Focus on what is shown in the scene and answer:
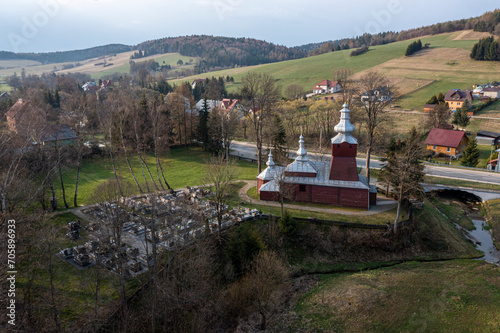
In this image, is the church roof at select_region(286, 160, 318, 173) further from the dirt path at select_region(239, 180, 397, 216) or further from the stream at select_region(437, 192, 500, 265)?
the stream at select_region(437, 192, 500, 265)

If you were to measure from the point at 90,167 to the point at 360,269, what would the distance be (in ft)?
136

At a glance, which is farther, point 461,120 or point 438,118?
point 461,120

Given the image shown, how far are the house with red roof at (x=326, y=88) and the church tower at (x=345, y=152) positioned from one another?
75.2m

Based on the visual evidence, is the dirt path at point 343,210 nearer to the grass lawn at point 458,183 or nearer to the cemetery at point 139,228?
the cemetery at point 139,228

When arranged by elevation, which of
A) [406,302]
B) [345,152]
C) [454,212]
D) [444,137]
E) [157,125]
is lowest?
[454,212]

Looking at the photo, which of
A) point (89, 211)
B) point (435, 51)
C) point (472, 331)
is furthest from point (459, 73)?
point (89, 211)

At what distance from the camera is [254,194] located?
37156mm

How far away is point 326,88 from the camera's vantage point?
10475 centimetres

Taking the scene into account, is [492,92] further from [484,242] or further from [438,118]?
[484,242]

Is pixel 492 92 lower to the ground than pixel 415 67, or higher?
lower

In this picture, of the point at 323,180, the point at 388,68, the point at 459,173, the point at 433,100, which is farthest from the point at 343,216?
the point at 388,68

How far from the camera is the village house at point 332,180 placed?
32969mm

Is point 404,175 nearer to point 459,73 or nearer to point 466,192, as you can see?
point 466,192

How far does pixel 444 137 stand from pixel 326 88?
169 ft
